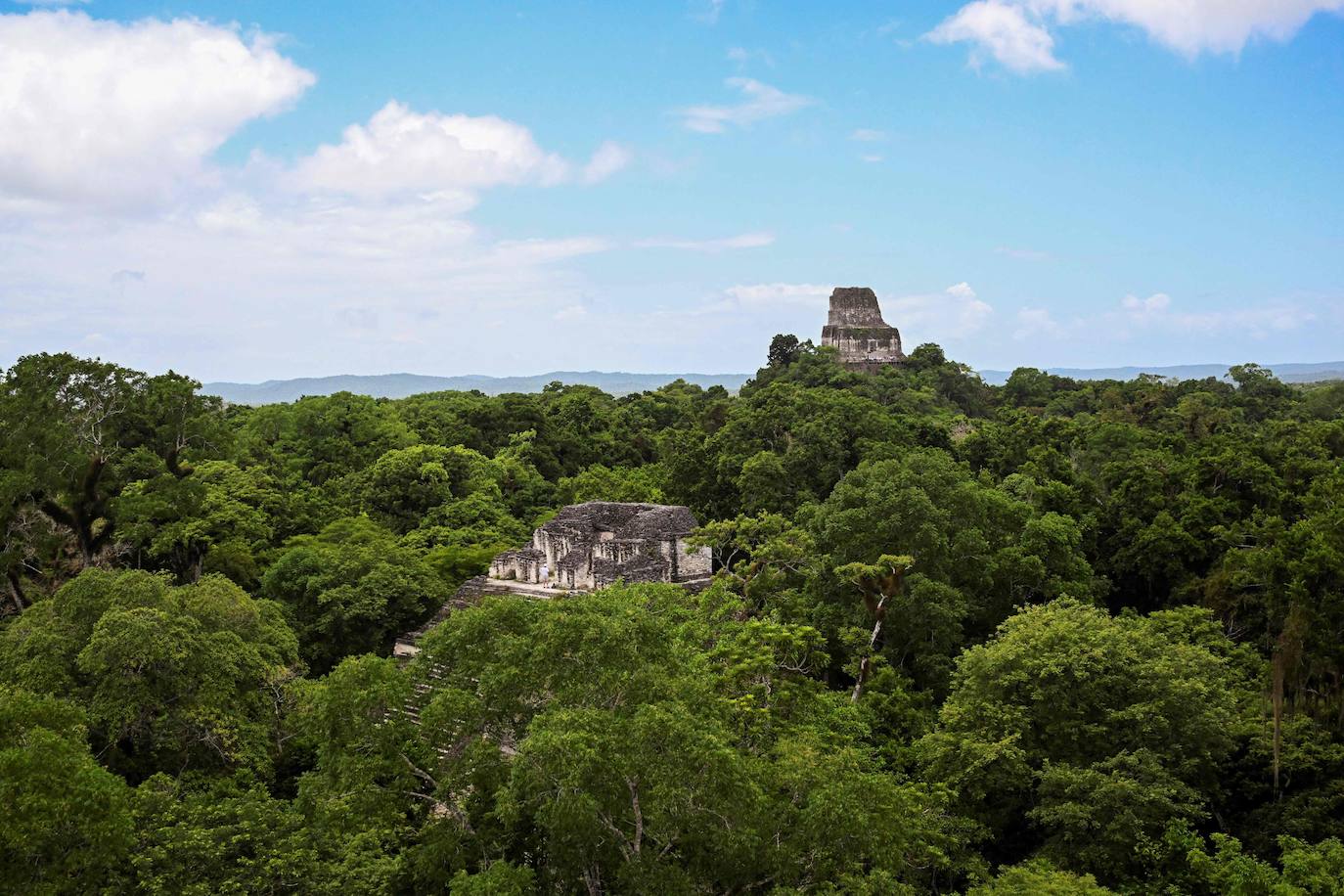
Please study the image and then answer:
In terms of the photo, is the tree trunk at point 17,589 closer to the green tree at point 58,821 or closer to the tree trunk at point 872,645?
the green tree at point 58,821

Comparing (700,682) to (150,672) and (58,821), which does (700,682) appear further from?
(150,672)

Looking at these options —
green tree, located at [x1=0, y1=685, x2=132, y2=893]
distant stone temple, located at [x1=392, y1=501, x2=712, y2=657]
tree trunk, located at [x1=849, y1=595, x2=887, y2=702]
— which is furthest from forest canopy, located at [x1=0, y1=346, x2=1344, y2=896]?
distant stone temple, located at [x1=392, y1=501, x2=712, y2=657]

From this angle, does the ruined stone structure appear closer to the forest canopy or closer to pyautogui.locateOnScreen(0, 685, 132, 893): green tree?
the forest canopy

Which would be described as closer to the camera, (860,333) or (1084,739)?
(1084,739)

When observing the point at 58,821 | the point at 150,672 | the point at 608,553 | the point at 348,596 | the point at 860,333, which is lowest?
the point at 348,596

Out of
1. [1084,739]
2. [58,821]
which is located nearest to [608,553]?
[1084,739]

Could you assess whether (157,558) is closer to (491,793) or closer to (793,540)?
(793,540)

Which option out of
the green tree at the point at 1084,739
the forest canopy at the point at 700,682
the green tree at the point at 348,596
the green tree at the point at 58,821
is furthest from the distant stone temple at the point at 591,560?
the green tree at the point at 58,821
